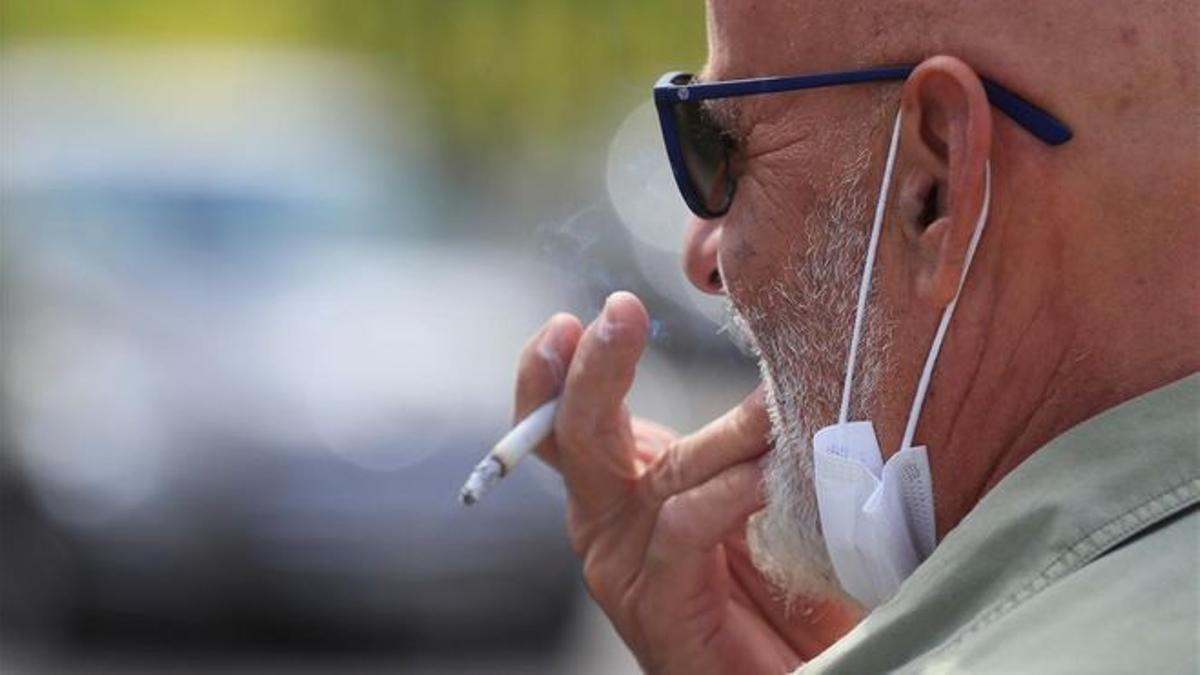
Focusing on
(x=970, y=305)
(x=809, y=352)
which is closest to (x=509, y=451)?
(x=809, y=352)

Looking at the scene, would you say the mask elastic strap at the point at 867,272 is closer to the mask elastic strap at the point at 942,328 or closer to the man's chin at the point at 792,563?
the mask elastic strap at the point at 942,328

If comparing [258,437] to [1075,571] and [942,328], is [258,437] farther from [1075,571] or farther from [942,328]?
[1075,571]

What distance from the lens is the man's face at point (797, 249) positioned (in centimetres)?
197

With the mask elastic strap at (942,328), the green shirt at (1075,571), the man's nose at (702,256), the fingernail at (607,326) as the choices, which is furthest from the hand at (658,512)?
the green shirt at (1075,571)

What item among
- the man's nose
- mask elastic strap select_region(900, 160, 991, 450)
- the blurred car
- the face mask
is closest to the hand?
the man's nose

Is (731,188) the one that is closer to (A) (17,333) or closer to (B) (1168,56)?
(B) (1168,56)

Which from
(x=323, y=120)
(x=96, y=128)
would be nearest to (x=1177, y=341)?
(x=96, y=128)

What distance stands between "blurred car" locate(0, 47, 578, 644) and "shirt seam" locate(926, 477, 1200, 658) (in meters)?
5.22

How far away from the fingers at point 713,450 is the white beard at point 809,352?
203 mm

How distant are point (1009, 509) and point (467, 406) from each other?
5326mm

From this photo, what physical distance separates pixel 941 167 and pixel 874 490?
1.06 feet

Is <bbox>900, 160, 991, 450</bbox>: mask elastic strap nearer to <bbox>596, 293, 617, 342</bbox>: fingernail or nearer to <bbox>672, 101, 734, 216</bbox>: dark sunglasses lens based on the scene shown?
<bbox>672, 101, 734, 216</bbox>: dark sunglasses lens

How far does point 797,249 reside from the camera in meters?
2.07

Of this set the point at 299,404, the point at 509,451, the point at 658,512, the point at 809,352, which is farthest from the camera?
the point at 299,404
